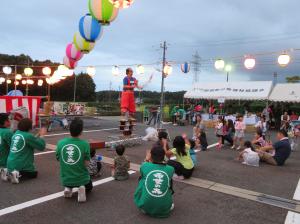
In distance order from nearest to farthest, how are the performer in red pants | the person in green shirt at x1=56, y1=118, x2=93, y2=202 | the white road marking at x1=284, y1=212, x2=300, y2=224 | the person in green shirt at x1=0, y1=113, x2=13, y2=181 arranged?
the white road marking at x1=284, y1=212, x2=300, y2=224, the person in green shirt at x1=56, y1=118, x2=93, y2=202, the person in green shirt at x1=0, y1=113, x2=13, y2=181, the performer in red pants

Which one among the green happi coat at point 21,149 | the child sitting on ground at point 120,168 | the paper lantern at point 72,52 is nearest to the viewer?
the green happi coat at point 21,149

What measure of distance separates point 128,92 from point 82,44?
240 centimetres

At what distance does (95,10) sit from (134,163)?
14.0ft

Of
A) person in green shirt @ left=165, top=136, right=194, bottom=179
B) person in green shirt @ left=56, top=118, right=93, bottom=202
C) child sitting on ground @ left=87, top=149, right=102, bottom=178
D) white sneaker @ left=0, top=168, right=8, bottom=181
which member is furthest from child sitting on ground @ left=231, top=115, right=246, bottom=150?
white sneaker @ left=0, top=168, right=8, bottom=181

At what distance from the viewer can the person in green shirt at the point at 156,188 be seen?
13.2 ft

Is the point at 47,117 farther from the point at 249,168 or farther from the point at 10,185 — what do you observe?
the point at 249,168

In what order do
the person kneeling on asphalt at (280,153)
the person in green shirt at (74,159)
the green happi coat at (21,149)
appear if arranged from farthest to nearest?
1. the person kneeling on asphalt at (280,153)
2. the green happi coat at (21,149)
3. the person in green shirt at (74,159)

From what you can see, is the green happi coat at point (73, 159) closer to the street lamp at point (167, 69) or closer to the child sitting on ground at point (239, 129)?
the child sitting on ground at point (239, 129)

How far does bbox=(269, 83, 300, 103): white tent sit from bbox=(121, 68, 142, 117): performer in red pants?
12.7 m

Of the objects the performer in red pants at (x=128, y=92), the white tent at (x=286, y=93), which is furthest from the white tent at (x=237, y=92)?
the performer in red pants at (x=128, y=92)

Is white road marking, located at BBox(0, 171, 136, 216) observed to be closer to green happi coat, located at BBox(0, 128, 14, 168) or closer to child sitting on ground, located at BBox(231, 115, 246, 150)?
green happi coat, located at BBox(0, 128, 14, 168)

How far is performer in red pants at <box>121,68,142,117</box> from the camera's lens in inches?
412

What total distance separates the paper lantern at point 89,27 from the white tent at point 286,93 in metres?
14.7

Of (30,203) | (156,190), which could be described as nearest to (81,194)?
(30,203)
